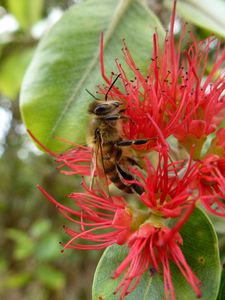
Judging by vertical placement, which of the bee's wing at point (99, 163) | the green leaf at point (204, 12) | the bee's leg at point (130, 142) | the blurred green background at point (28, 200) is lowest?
the blurred green background at point (28, 200)

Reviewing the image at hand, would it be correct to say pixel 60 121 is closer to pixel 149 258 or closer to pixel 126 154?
pixel 126 154

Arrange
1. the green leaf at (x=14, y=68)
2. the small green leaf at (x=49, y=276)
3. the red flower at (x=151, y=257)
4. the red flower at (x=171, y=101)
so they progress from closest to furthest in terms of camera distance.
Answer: the red flower at (x=151, y=257) < the red flower at (x=171, y=101) < the green leaf at (x=14, y=68) < the small green leaf at (x=49, y=276)

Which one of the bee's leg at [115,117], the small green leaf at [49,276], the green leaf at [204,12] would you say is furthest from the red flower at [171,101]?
the small green leaf at [49,276]

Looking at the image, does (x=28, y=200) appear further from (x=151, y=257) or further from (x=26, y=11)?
(x=151, y=257)

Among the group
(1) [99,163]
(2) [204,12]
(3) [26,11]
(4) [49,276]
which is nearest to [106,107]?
(1) [99,163]

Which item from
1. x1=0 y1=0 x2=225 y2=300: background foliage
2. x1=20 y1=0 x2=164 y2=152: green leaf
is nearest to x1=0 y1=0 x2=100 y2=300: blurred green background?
x1=0 y1=0 x2=225 y2=300: background foliage

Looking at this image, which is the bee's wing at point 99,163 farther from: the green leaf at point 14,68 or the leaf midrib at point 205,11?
the green leaf at point 14,68

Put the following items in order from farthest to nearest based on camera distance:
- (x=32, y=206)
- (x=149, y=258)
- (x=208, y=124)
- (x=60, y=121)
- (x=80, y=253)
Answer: (x=32, y=206), (x=80, y=253), (x=60, y=121), (x=208, y=124), (x=149, y=258)

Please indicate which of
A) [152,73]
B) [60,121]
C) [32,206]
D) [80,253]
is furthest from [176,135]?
[32,206]
